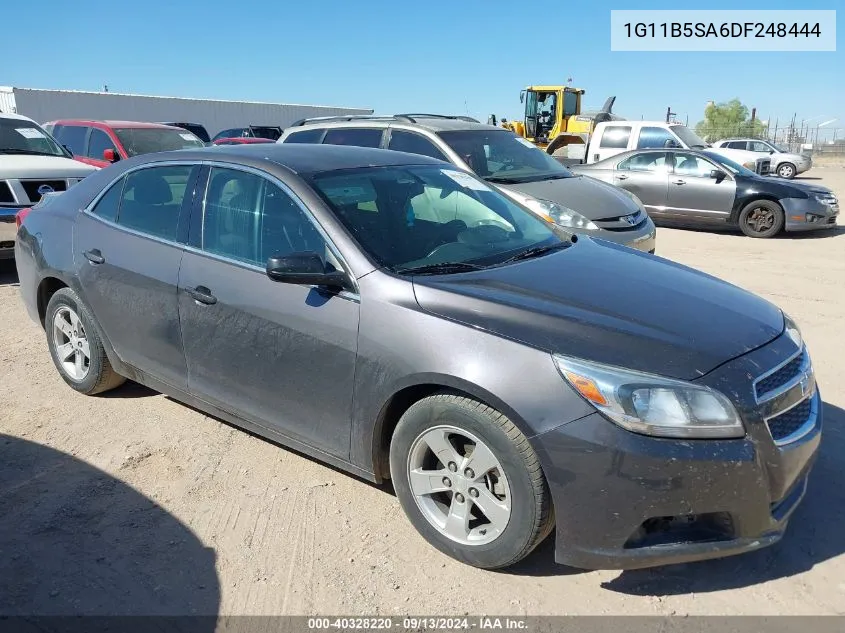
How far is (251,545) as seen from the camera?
3072 mm

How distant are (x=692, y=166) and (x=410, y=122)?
6366 mm

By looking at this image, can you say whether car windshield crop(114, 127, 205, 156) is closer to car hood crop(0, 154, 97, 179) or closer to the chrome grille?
car hood crop(0, 154, 97, 179)

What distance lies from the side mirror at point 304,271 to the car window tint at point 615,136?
48.7 ft

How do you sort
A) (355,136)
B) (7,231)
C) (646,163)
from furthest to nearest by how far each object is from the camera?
(646,163) → (355,136) → (7,231)

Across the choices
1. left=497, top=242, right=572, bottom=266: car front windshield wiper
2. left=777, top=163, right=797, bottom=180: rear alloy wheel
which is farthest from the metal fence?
left=497, top=242, right=572, bottom=266: car front windshield wiper

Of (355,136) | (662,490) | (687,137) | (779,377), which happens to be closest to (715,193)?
(687,137)

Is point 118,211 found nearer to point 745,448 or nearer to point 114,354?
point 114,354

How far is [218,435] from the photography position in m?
4.13

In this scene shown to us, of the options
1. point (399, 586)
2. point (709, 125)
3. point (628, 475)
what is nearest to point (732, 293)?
point (628, 475)

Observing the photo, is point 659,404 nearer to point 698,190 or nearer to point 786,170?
point 698,190

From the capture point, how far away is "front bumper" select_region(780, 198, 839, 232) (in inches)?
441

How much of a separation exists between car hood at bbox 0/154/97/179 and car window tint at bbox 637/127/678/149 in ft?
38.9

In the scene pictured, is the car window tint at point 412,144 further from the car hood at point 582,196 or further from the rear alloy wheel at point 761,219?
the rear alloy wheel at point 761,219

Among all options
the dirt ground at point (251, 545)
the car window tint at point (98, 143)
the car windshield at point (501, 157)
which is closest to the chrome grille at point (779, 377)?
the dirt ground at point (251, 545)
